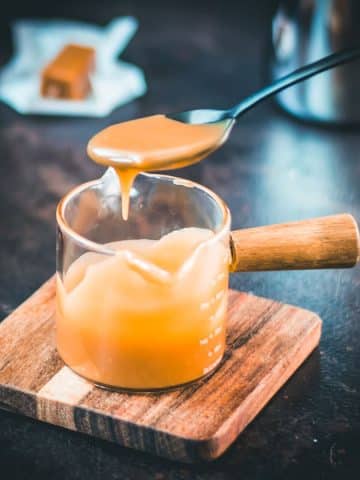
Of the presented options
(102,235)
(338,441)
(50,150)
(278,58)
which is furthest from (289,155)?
(338,441)

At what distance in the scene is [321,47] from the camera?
144 centimetres

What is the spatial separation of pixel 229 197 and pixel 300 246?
17.7 inches

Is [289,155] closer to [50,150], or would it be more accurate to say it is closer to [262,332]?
[50,150]

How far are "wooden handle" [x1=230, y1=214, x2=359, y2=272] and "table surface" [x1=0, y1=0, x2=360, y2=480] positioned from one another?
4.6 inches

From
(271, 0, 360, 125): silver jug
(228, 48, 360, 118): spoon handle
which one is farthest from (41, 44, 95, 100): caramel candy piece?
(228, 48, 360, 118): spoon handle

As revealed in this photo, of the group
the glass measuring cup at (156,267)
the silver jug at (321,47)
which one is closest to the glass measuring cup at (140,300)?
the glass measuring cup at (156,267)

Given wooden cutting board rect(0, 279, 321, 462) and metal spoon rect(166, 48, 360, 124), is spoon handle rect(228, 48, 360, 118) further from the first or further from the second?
wooden cutting board rect(0, 279, 321, 462)

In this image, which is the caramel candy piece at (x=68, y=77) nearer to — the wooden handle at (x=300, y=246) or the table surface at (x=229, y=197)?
the table surface at (x=229, y=197)

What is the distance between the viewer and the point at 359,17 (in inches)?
55.6

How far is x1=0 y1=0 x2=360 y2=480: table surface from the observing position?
0.76m

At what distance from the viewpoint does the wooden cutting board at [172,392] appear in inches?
29.7

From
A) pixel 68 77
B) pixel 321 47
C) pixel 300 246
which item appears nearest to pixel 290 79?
pixel 300 246

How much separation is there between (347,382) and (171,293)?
0.23m

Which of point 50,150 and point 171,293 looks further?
point 50,150
